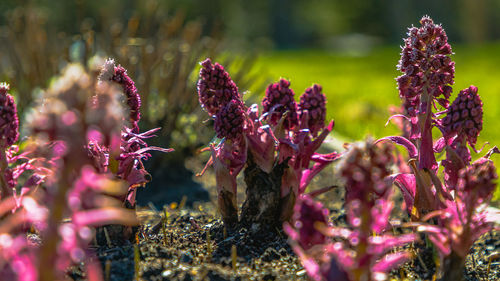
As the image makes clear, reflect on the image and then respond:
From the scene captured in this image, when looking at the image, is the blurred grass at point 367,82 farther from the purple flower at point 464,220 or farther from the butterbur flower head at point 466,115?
the purple flower at point 464,220

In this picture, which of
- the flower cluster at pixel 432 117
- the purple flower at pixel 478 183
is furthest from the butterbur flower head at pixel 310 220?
the flower cluster at pixel 432 117

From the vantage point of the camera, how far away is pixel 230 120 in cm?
208

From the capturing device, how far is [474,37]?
28.8 metres

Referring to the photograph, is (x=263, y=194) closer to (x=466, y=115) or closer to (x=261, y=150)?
(x=261, y=150)

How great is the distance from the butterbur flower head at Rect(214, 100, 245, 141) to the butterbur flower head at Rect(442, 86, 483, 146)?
73 cm

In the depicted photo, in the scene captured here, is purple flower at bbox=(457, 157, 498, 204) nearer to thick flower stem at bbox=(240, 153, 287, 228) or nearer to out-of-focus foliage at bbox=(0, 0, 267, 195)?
thick flower stem at bbox=(240, 153, 287, 228)

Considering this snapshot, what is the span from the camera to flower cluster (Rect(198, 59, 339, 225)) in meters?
2.18

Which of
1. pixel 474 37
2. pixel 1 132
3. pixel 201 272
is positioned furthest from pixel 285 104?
pixel 474 37

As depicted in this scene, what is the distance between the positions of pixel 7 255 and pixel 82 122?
342 millimetres

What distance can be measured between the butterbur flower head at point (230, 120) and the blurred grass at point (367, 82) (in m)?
0.26

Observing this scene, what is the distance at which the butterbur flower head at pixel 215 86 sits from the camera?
218 cm

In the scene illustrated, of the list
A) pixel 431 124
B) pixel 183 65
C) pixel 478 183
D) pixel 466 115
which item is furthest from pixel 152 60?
pixel 478 183

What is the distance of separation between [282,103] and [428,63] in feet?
1.88

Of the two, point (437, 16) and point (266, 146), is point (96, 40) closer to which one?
point (266, 146)
